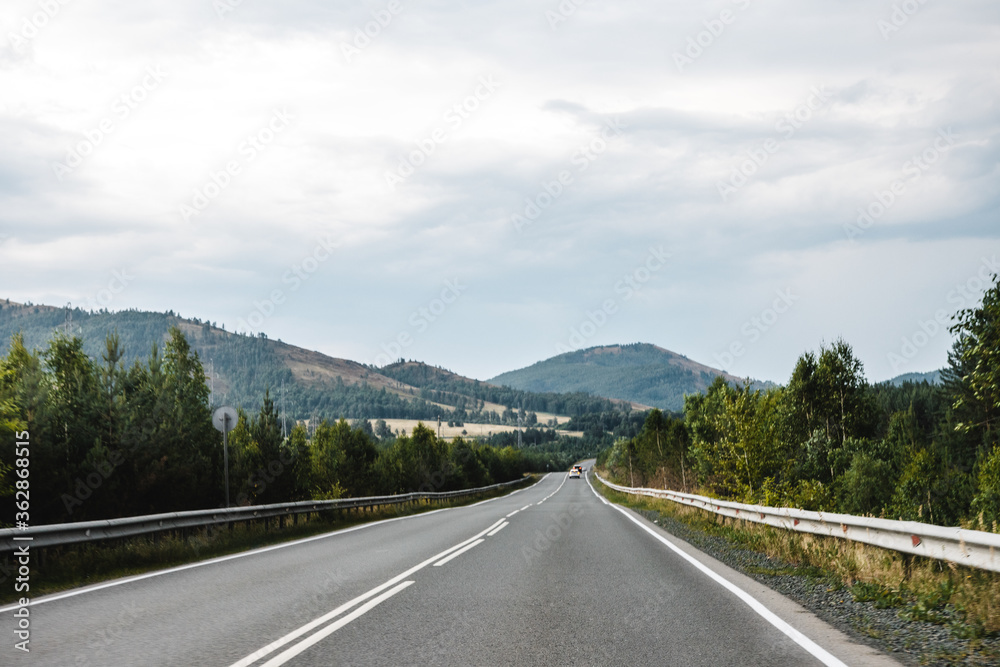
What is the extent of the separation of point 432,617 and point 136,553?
7.24m

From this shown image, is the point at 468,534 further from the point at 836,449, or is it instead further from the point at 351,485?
the point at 836,449

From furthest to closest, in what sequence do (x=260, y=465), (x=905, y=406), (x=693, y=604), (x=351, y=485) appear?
(x=905, y=406)
(x=351, y=485)
(x=260, y=465)
(x=693, y=604)

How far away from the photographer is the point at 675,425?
8088 centimetres

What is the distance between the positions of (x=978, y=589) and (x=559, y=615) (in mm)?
3722

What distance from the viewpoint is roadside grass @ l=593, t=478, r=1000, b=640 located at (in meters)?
6.22

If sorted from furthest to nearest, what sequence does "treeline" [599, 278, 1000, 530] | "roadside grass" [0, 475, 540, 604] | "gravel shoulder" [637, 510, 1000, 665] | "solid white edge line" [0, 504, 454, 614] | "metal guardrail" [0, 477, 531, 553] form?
"treeline" [599, 278, 1000, 530], "roadside grass" [0, 475, 540, 604], "metal guardrail" [0, 477, 531, 553], "solid white edge line" [0, 504, 454, 614], "gravel shoulder" [637, 510, 1000, 665]

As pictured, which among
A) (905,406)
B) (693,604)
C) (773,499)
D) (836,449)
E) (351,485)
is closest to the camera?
(693,604)

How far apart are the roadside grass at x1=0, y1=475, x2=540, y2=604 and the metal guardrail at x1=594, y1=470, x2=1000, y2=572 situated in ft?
31.4

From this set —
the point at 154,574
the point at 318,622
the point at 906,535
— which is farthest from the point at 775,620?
the point at 154,574

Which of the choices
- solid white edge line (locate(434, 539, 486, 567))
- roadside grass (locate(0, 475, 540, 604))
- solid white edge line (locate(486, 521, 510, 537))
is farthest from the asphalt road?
solid white edge line (locate(486, 521, 510, 537))

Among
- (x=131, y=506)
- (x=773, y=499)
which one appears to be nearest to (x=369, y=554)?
(x=131, y=506)

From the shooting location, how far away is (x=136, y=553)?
473 inches

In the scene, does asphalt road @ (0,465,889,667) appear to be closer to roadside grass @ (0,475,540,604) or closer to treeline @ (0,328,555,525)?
roadside grass @ (0,475,540,604)

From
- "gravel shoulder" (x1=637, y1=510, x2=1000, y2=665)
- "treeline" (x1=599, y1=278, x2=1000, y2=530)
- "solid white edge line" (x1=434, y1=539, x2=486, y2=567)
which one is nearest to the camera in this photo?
"gravel shoulder" (x1=637, y1=510, x2=1000, y2=665)
